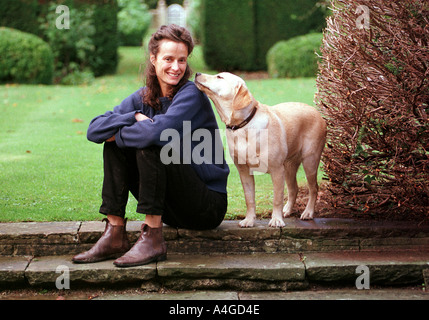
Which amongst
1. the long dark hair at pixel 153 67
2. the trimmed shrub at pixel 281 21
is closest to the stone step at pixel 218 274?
Result: the long dark hair at pixel 153 67

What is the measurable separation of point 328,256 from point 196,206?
2.95 ft

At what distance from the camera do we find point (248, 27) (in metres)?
16.1

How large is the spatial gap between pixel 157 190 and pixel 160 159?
0.18 meters

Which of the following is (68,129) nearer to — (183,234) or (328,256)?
(183,234)

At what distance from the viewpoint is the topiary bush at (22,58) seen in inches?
515

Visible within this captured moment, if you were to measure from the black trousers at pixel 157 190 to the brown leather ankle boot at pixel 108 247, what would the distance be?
0.12 m

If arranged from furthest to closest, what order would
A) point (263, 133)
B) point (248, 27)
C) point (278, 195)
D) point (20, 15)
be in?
point (248, 27), point (20, 15), point (278, 195), point (263, 133)

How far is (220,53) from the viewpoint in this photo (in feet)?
53.3

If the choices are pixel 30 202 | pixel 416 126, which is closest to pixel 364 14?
pixel 416 126

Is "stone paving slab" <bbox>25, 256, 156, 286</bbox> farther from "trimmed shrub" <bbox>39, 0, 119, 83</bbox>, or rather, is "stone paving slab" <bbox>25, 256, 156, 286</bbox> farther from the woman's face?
"trimmed shrub" <bbox>39, 0, 119, 83</bbox>

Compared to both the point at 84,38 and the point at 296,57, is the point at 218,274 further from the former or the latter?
the point at 84,38

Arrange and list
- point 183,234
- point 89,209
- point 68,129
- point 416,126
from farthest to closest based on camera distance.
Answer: point 68,129
point 89,209
point 183,234
point 416,126
